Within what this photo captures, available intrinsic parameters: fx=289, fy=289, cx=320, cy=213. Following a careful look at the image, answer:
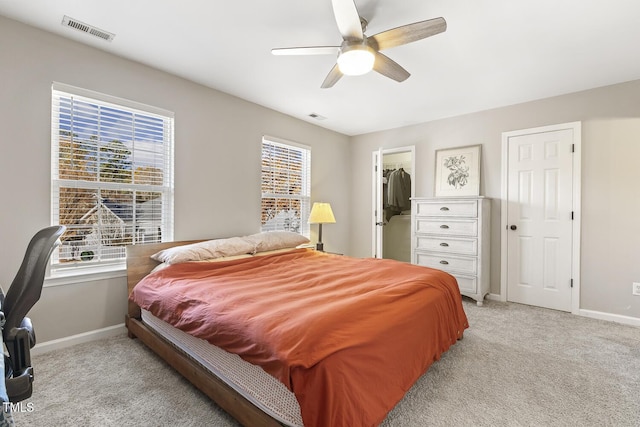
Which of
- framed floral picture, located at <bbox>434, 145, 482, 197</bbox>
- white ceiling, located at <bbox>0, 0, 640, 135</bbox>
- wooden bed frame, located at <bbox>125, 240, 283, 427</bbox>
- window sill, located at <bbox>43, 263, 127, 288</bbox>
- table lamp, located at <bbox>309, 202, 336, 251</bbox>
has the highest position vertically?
white ceiling, located at <bbox>0, 0, 640, 135</bbox>

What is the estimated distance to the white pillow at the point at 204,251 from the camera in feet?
8.24

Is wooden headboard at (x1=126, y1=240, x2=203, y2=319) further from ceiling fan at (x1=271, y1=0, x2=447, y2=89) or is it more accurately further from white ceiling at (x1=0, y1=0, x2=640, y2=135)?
ceiling fan at (x1=271, y1=0, x2=447, y2=89)

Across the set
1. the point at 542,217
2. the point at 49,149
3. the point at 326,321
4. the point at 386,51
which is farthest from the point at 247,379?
the point at 542,217

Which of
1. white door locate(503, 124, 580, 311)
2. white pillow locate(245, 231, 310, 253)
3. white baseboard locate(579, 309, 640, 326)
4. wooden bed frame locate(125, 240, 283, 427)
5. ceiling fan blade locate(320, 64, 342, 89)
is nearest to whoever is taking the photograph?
wooden bed frame locate(125, 240, 283, 427)

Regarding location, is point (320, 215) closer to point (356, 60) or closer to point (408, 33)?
point (356, 60)

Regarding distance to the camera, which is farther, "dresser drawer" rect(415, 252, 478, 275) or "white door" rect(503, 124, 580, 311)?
"dresser drawer" rect(415, 252, 478, 275)

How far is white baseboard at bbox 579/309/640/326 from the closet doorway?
7.69 ft

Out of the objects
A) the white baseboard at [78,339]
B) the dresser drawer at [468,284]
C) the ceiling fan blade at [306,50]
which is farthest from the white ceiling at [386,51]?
the white baseboard at [78,339]

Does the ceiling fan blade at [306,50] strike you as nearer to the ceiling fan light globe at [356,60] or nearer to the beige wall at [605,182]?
the ceiling fan light globe at [356,60]

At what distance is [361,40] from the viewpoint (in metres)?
1.91

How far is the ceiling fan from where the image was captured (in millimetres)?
1683

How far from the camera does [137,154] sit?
2775mm

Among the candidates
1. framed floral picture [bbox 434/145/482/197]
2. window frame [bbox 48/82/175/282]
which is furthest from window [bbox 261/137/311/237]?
framed floral picture [bbox 434/145/482/197]

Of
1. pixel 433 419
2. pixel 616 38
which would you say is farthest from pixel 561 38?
pixel 433 419
